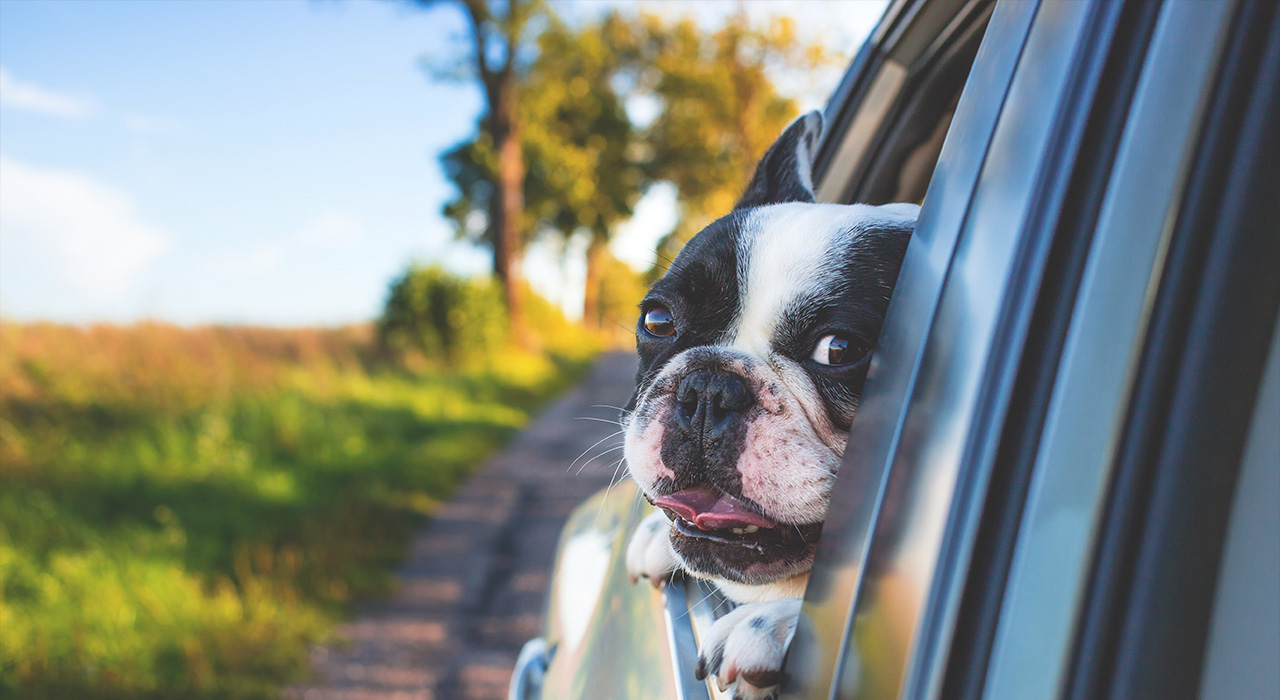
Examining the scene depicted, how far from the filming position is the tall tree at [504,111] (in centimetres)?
1426

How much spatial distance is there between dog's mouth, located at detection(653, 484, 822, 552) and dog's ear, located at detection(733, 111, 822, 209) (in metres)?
0.84

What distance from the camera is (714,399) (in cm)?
122

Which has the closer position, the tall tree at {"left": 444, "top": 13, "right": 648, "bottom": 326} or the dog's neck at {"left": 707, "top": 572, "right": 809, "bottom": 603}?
the dog's neck at {"left": 707, "top": 572, "right": 809, "bottom": 603}

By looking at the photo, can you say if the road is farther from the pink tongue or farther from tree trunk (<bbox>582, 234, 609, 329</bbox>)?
tree trunk (<bbox>582, 234, 609, 329</bbox>)

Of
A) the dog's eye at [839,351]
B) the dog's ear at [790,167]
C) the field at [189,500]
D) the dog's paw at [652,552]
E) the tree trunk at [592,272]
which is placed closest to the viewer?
the dog's eye at [839,351]

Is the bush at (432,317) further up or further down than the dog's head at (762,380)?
further up

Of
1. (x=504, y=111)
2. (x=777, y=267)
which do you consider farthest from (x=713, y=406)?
(x=504, y=111)

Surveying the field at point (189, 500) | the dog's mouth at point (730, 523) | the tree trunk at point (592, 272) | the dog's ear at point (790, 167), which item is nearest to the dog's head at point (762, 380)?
the dog's mouth at point (730, 523)

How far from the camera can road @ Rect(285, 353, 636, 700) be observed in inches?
145

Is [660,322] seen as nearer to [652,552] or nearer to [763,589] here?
[652,552]

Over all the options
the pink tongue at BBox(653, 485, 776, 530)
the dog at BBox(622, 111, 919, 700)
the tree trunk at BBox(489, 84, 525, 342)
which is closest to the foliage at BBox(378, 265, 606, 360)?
the tree trunk at BBox(489, 84, 525, 342)

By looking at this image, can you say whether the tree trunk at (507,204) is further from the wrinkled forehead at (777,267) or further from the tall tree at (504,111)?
the wrinkled forehead at (777,267)

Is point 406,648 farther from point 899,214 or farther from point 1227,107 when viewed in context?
point 1227,107

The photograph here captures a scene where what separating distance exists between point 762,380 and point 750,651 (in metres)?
0.44
